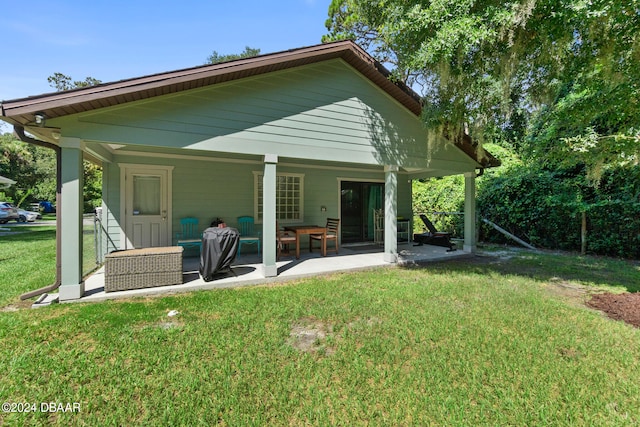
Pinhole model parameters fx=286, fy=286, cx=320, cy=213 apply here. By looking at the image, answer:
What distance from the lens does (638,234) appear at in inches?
282

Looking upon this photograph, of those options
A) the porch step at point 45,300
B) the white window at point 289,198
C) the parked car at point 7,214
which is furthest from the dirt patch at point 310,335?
the parked car at point 7,214

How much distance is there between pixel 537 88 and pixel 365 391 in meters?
6.08

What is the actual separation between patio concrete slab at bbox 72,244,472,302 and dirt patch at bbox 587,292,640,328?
10.4 feet

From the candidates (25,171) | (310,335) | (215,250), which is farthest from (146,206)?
(25,171)

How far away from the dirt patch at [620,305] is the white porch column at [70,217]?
7.27 meters

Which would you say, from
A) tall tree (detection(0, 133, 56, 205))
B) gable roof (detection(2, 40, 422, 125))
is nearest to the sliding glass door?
gable roof (detection(2, 40, 422, 125))

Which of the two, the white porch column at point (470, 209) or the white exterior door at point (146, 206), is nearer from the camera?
the white exterior door at point (146, 206)

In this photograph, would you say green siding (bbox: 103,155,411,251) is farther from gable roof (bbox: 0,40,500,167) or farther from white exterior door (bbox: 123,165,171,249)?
gable roof (bbox: 0,40,500,167)

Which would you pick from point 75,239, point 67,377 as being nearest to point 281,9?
point 75,239

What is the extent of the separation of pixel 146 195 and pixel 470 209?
26.6 ft

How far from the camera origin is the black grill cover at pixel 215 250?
4863mm

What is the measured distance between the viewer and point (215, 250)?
4.92 m

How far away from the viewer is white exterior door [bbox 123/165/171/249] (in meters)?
6.28

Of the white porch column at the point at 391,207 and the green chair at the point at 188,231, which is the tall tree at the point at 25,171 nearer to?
the green chair at the point at 188,231
